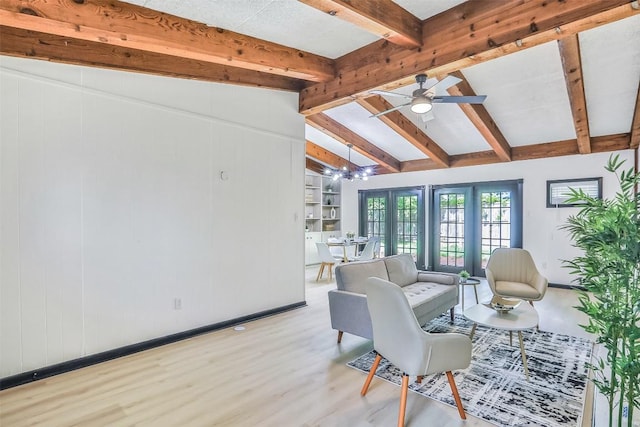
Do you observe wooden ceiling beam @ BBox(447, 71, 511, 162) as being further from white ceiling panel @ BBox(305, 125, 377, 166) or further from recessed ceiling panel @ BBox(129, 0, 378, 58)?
white ceiling panel @ BBox(305, 125, 377, 166)

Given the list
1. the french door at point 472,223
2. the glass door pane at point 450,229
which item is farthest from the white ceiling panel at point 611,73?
the glass door pane at point 450,229

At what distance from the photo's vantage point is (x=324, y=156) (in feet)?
29.2

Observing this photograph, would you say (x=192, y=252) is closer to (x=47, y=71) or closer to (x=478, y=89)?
(x=47, y=71)

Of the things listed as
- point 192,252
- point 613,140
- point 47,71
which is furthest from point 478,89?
point 47,71

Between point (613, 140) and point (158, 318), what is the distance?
762cm

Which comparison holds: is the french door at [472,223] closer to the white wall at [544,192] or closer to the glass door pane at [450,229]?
the glass door pane at [450,229]

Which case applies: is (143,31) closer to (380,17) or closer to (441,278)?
(380,17)

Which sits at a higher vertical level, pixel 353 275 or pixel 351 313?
pixel 353 275

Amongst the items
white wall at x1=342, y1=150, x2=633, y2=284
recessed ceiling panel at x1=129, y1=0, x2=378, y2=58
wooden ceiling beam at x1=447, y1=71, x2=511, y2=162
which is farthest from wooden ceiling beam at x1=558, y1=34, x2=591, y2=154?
recessed ceiling panel at x1=129, y1=0, x2=378, y2=58

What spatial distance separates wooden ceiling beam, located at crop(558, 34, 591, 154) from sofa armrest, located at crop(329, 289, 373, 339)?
348 centimetres

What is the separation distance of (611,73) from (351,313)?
452cm

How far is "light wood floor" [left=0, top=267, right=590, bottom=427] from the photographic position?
233cm

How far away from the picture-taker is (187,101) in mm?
3881

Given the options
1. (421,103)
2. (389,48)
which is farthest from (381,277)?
(389,48)
